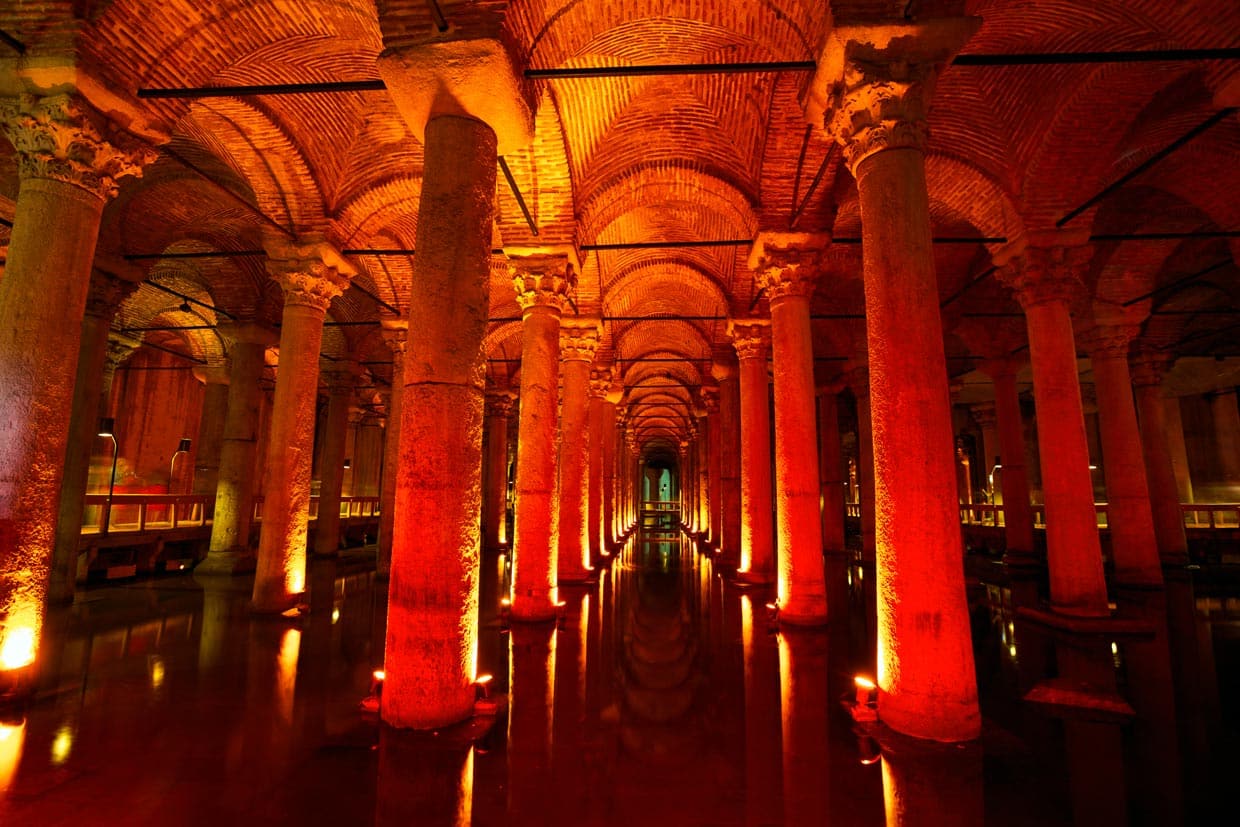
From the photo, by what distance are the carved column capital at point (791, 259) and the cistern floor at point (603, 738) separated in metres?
4.56

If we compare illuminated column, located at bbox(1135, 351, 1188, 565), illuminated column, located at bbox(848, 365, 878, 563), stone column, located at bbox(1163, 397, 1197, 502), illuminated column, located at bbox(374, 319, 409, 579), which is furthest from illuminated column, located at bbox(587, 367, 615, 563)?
stone column, located at bbox(1163, 397, 1197, 502)

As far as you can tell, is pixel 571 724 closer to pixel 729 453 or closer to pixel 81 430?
pixel 81 430

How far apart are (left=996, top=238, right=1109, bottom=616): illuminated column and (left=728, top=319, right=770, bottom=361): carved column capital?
4.21m

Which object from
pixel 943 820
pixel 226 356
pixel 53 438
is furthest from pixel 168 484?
pixel 943 820

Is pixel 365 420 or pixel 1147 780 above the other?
pixel 365 420

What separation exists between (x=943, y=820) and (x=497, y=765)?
2.46 meters

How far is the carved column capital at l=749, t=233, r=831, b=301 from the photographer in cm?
806

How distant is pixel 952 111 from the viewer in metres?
7.71

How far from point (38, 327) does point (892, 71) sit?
7.11 m

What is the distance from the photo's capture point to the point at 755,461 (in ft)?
34.4

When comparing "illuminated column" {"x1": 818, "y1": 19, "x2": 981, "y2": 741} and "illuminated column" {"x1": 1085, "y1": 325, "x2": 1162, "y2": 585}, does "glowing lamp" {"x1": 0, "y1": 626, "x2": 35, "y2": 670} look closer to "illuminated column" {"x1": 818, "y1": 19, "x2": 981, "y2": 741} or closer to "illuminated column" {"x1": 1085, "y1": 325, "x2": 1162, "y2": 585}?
"illuminated column" {"x1": 818, "y1": 19, "x2": 981, "y2": 741}

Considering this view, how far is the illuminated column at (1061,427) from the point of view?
7.59m

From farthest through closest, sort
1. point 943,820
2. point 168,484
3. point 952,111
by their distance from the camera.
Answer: point 168,484 → point 952,111 → point 943,820

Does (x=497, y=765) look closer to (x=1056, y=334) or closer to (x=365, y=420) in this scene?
(x=1056, y=334)
